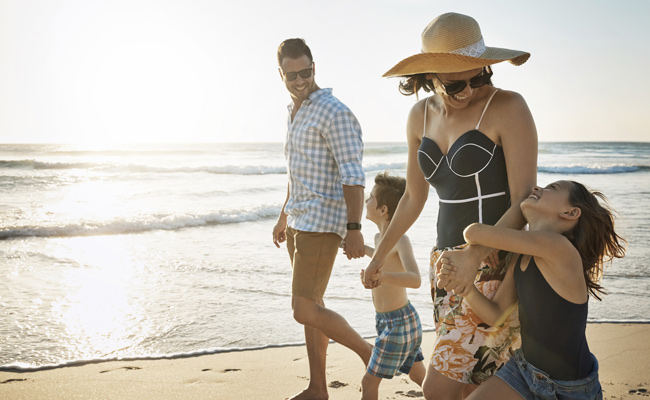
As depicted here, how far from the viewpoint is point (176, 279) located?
22.5 feet

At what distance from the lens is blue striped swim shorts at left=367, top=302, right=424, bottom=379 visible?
3309 millimetres

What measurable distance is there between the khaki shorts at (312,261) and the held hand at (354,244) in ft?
0.30

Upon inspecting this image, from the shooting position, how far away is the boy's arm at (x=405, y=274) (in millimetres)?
3217

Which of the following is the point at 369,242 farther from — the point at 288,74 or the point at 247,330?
the point at 288,74

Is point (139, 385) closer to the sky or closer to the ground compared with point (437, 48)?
closer to the ground

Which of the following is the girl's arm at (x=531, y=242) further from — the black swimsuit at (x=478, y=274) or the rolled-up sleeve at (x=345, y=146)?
the rolled-up sleeve at (x=345, y=146)

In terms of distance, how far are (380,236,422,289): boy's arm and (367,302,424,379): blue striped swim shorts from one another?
0.23 metres

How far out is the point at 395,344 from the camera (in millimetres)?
3354

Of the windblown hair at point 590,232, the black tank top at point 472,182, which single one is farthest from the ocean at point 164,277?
the windblown hair at point 590,232

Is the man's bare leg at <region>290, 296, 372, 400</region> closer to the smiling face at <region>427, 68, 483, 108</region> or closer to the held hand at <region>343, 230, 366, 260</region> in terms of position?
the held hand at <region>343, 230, 366, 260</region>

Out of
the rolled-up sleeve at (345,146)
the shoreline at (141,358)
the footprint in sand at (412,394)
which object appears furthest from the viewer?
the shoreline at (141,358)

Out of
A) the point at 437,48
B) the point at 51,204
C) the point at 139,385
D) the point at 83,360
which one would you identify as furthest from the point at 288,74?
the point at 51,204

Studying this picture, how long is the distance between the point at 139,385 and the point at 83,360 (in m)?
0.67

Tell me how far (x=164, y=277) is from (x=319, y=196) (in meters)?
3.99
